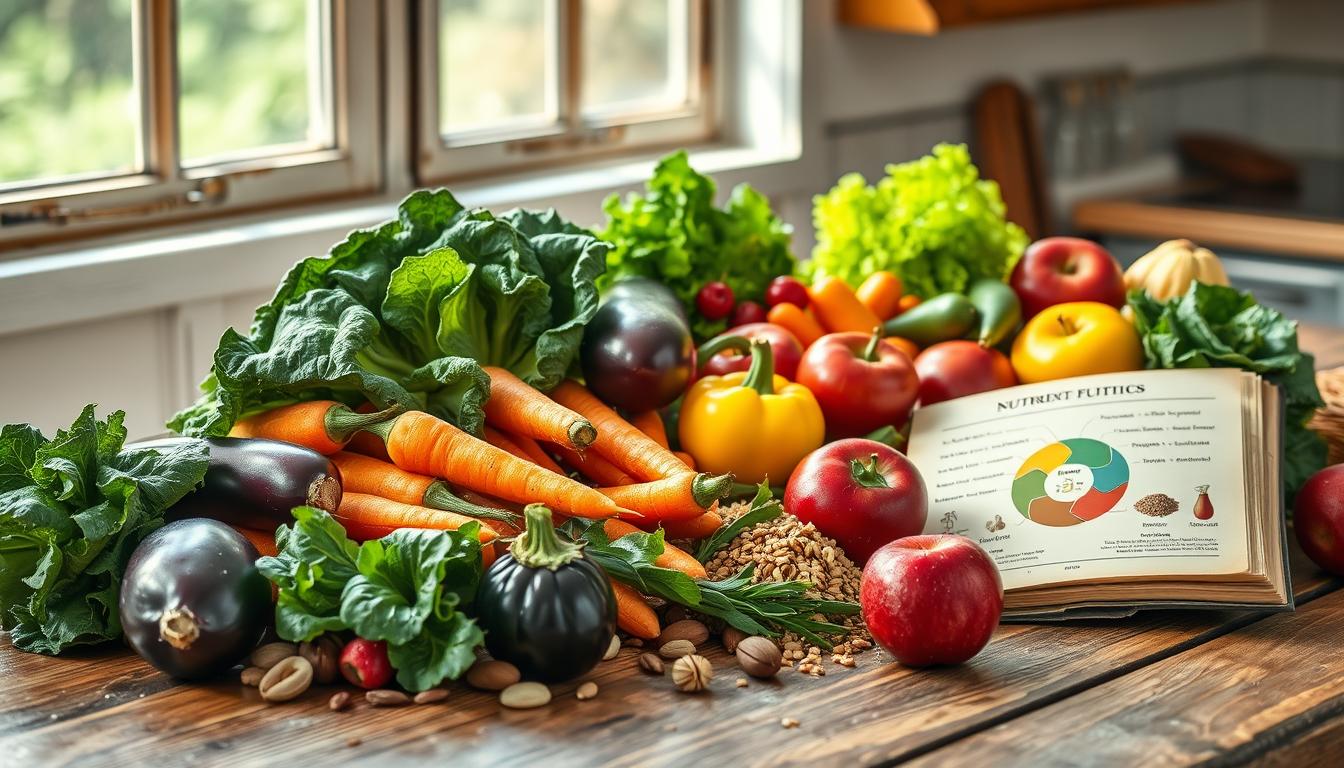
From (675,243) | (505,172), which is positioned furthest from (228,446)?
(505,172)

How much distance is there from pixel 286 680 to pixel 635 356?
44 cm

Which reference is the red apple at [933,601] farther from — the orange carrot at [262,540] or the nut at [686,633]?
the orange carrot at [262,540]

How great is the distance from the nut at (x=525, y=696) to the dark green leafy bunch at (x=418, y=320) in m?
0.27

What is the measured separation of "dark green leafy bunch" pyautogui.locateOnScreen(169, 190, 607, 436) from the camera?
3.97 ft

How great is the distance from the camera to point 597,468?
51.6 inches

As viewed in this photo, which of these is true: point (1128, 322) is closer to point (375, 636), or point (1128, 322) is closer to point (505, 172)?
point (375, 636)

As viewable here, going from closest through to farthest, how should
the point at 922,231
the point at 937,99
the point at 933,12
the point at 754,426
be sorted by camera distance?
the point at 754,426
the point at 922,231
the point at 933,12
the point at 937,99

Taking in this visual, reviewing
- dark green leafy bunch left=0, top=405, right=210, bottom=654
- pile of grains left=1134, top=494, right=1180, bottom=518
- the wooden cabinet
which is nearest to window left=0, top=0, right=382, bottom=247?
the wooden cabinet

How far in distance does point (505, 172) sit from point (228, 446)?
1648 mm

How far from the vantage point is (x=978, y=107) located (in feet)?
11.2

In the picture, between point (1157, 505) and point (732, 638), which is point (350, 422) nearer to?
point (732, 638)

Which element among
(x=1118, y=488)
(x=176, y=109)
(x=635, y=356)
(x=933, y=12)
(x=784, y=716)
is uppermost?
(x=933, y=12)

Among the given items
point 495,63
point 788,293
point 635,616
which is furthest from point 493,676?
point 495,63

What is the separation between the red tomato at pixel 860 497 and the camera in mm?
1218
